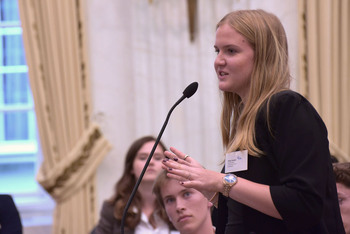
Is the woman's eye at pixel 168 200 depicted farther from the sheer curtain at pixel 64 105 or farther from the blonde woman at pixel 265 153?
the sheer curtain at pixel 64 105

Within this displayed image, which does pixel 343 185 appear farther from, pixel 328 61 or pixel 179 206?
pixel 328 61

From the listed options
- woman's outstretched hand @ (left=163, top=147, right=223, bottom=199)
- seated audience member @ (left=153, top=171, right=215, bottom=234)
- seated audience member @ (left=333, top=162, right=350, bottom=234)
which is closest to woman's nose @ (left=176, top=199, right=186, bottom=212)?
seated audience member @ (left=153, top=171, right=215, bottom=234)

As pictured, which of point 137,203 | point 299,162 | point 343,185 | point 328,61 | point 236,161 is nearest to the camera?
point 299,162

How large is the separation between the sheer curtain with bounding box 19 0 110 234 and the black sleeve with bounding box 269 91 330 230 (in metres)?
3.49

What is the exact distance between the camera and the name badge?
1794 millimetres

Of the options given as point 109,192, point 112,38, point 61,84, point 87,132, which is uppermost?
point 112,38

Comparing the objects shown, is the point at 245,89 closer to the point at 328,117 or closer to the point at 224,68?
the point at 224,68

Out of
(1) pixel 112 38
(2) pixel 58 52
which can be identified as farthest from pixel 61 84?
(1) pixel 112 38

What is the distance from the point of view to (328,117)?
15.9ft

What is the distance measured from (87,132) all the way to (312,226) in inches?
139

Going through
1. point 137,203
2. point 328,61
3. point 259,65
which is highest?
point 259,65

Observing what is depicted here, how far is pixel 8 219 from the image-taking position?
302 centimetres

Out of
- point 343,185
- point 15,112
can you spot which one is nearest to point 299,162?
point 343,185

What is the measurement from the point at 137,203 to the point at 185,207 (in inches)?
52.4
